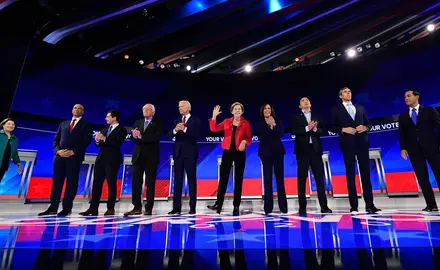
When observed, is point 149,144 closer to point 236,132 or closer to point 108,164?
point 108,164

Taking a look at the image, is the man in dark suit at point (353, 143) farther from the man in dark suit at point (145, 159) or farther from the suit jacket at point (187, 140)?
the man in dark suit at point (145, 159)

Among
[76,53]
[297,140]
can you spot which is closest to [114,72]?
[76,53]

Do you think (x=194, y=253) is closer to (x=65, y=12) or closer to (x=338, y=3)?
(x=65, y=12)

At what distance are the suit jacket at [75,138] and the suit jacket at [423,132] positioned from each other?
3.99 metres

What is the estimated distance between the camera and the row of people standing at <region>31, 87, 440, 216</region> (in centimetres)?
302

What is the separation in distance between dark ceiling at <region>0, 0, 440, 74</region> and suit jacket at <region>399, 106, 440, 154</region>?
4.29m

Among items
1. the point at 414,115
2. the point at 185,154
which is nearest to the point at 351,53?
the point at 414,115

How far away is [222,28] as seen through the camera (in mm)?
8180

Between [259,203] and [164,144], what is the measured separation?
11.3 feet

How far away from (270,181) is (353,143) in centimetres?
104

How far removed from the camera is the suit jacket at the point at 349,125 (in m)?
3.01

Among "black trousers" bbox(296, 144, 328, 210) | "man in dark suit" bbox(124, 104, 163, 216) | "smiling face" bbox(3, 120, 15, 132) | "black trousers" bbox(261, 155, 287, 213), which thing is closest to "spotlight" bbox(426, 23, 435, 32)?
"black trousers" bbox(296, 144, 328, 210)

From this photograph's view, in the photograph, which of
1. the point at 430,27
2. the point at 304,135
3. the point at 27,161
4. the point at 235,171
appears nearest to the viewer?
the point at 235,171

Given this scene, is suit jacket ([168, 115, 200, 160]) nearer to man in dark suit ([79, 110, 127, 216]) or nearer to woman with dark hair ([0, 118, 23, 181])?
man in dark suit ([79, 110, 127, 216])
